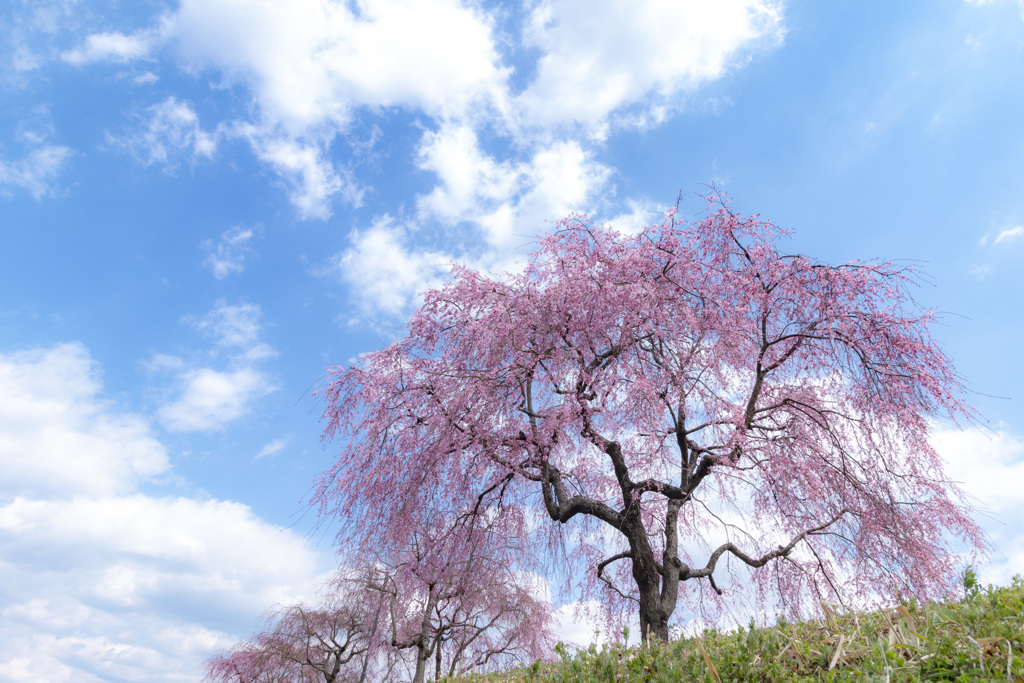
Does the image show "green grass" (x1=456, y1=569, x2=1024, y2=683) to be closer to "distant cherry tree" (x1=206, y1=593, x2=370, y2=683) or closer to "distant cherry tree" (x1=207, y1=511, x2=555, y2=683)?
"distant cherry tree" (x1=207, y1=511, x2=555, y2=683)

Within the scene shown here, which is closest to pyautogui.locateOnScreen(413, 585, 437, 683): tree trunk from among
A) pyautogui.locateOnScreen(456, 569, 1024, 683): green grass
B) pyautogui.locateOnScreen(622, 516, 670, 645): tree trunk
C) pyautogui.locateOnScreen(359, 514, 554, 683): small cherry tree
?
pyautogui.locateOnScreen(359, 514, 554, 683): small cherry tree

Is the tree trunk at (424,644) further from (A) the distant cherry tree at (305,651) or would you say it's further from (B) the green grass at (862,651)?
(B) the green grass at (862,651)

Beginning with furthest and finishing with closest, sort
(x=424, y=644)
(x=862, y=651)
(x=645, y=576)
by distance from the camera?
(x=424, y=644) → (x=645, y=576) → (x=862, y=651)

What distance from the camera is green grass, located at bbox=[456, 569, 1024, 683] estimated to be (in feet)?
9.40

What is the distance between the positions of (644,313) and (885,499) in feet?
13.4

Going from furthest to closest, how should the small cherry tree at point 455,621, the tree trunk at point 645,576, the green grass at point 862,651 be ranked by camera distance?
the small cherry tree at point 455,621 → the tree trunk at point 645,576 → the green grass at point 862,651

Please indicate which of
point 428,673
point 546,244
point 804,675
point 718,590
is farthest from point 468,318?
point 428,673

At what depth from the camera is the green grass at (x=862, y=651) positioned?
9.40ft

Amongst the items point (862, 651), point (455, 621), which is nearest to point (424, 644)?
point (455, 621)

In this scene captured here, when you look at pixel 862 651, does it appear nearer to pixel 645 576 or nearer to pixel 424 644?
pixel 645 576

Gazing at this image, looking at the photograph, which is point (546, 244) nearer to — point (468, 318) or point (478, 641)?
point (468, 318)

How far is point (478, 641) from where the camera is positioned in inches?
720

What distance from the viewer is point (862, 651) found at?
10.6ft

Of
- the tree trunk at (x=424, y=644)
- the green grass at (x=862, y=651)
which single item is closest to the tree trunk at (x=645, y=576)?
the green grass at (x=862, y=651)
